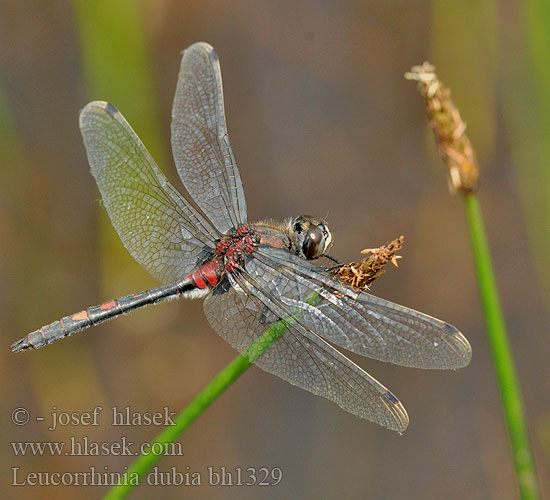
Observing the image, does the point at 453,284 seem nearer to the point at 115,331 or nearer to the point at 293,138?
the point at 293,138

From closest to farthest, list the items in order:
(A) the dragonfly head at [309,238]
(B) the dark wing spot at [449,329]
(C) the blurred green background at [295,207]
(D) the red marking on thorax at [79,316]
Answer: (B) the dark wing spot at [449,329]
(A) the dragonfly head at [309,238]
(D) the red marking on thorax at [79,316]
(C) the blurred green background at [295,207]

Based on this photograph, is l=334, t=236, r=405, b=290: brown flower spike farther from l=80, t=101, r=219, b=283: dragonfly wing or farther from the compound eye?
l=80, t=101, r=219, b=283: dragonfly wing

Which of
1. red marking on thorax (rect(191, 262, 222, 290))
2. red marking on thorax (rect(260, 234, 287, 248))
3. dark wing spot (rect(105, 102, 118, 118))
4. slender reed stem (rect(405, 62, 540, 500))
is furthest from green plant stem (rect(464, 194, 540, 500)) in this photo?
dark wing spot (rect(105, 102, 118, 118))

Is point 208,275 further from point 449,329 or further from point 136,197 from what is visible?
point 449,329

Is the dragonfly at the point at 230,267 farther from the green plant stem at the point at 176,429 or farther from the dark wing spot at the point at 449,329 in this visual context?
the green plant stem at the point at 176,429

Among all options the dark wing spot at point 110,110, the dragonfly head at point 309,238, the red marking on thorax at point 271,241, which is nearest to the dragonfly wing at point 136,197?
the dark wing spot at point 110,110

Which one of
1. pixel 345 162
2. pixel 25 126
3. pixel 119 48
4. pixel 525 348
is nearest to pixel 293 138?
pixel 345 162

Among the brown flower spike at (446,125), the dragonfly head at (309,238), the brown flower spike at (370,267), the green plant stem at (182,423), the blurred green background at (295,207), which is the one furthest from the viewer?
the blurred green background at (295,207)

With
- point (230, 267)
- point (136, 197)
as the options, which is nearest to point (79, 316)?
point (136, 197)
